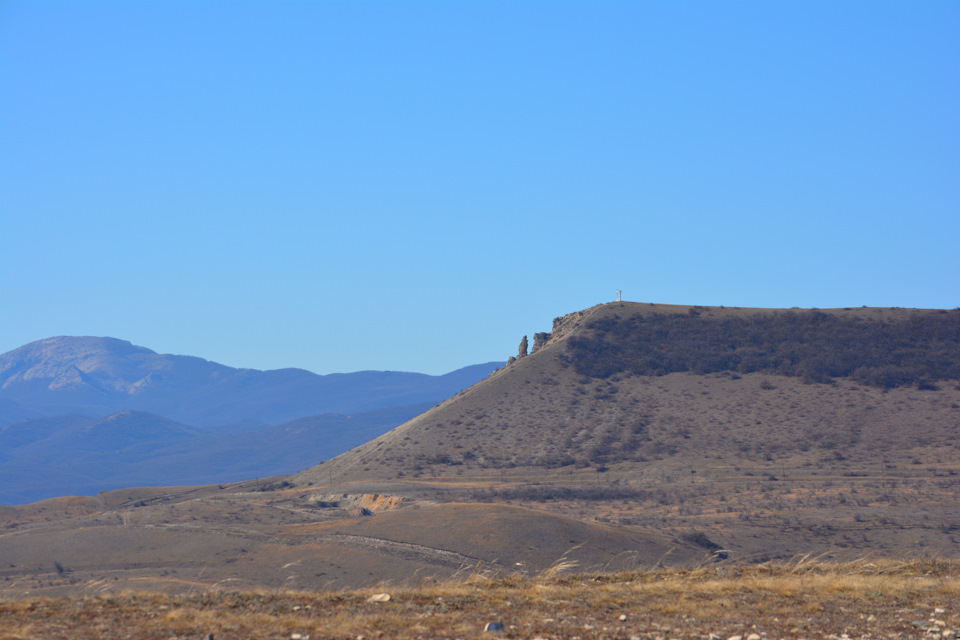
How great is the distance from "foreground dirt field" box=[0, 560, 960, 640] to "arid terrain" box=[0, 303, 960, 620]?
34 centimetres

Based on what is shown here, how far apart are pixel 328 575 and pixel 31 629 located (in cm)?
1876

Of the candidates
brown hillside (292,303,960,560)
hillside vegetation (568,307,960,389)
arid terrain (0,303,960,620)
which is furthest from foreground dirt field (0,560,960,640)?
hillside vegetation (568,307,960,389)

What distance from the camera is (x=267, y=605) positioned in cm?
1086

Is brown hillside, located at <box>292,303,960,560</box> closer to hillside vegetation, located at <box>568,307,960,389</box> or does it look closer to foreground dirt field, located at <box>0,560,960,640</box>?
hillside vegetation, located at <box>568,307,960,389</box>

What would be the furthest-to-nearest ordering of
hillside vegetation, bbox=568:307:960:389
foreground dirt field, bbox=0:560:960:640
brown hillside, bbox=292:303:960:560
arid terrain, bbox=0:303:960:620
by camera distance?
hillside vegetation, bbox=568:307:960:389 < brown hillside, bbox=292:303:960:560 < arid terrain, bbox=0:303:960:620 < foreground dirt field, bbox=0:560:960:640

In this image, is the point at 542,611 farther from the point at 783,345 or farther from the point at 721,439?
the point at 783,345

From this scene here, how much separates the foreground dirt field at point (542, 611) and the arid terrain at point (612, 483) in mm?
345

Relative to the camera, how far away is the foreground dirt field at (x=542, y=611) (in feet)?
30.5

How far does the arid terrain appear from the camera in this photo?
31359 millimetres

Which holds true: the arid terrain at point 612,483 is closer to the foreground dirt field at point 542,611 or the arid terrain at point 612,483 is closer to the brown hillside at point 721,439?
the brown hillside at point 721,439

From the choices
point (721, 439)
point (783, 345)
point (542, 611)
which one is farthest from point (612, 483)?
point (542, 611)

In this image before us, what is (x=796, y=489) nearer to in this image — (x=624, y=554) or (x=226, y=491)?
(x=624, y=554)

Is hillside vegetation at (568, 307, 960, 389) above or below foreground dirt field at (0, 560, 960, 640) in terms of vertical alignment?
above

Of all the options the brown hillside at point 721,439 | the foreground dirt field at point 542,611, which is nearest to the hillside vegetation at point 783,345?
the brown hillside at point 721,439
